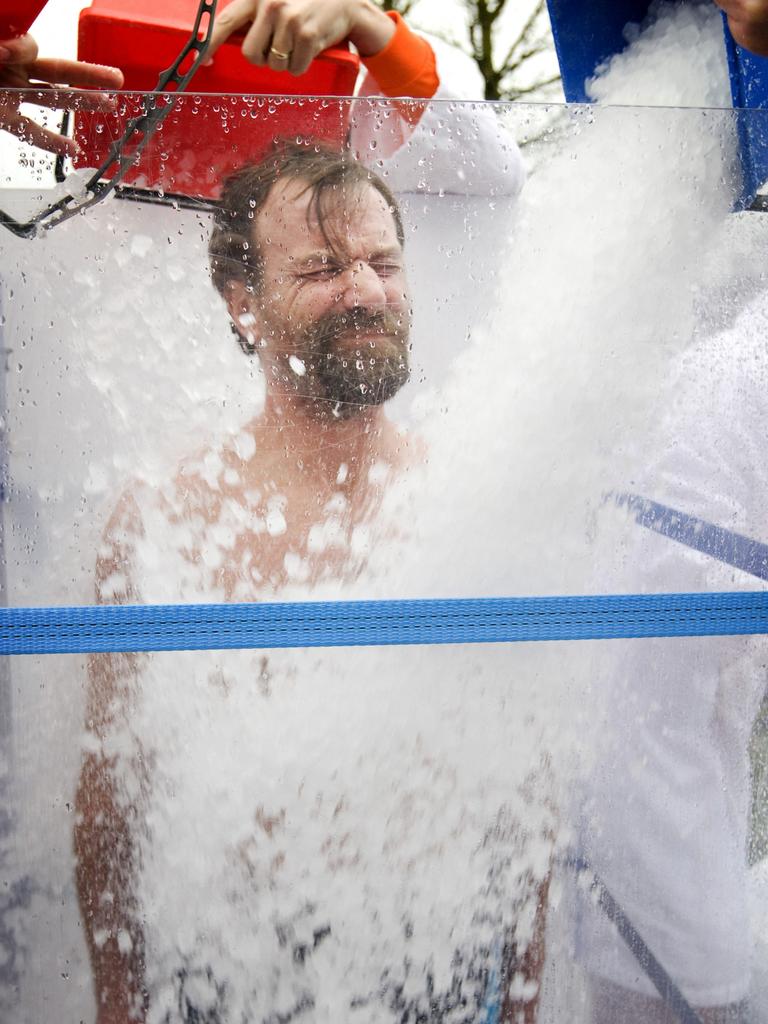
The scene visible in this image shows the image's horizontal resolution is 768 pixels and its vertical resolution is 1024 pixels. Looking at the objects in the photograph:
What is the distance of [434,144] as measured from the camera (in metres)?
0.87

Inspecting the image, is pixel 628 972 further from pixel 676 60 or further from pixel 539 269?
pixel 676 60

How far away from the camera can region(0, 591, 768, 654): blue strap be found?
0.83 metres

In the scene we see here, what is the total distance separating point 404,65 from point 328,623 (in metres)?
0.68

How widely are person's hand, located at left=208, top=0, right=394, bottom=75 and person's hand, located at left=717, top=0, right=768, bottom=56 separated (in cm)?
40

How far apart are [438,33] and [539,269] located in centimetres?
352

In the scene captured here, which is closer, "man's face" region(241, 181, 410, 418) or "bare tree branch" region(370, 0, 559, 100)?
"man's face" region(241, 181, 410, 418)

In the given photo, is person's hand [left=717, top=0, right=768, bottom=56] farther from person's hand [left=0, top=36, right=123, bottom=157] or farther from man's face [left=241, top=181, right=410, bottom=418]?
person's hand [left=0, top=36, right=123, bottom=157]

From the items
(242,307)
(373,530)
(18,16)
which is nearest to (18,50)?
(18,16)

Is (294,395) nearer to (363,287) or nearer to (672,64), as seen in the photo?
(363,287)

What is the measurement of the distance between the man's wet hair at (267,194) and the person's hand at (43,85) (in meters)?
0.14

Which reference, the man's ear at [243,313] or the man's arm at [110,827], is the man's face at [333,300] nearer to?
the man's ear at [243,313]

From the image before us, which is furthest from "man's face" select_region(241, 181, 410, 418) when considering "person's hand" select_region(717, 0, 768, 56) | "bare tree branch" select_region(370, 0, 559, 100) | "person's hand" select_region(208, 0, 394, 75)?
"bare tree branch" select_region(370, 0, 559, 100)

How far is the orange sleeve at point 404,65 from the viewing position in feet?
3.65

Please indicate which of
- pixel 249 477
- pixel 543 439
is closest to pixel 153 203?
pixel 249 477
